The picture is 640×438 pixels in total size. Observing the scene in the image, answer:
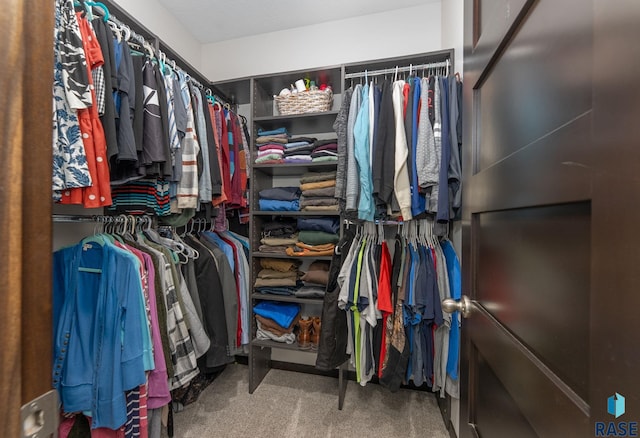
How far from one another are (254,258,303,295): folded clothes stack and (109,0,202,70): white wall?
1.86m

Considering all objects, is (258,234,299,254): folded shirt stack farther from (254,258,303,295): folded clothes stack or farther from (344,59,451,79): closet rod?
(344,59,451,79): closet rod

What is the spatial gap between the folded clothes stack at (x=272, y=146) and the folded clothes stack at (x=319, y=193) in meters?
0.26

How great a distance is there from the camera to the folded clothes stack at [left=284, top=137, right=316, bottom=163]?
1.89 meters

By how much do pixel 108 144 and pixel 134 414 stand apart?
113cm

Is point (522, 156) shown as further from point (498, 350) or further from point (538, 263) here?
point (498, 350)

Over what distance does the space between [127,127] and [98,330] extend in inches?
33.8

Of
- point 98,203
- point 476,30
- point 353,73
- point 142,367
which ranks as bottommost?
point 142,367

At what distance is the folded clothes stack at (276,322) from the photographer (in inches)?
74.5

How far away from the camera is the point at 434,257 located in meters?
1.54

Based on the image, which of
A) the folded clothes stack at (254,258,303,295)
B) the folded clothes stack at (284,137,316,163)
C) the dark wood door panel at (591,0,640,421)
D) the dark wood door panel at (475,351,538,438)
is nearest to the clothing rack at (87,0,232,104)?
the folded clothes stack at (284,137,316,163)

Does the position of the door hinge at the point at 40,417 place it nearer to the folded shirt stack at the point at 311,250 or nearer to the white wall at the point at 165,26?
the folded shirt stack at the point at 311,250

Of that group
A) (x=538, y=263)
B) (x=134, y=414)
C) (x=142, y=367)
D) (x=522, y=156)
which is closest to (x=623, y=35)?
(x=522, y=156)

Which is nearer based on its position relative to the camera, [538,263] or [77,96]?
[538,263]

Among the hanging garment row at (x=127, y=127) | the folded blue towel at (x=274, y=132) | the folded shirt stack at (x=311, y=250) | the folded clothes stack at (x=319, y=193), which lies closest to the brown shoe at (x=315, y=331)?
the folded shirt stack at (x=311, y=250)
